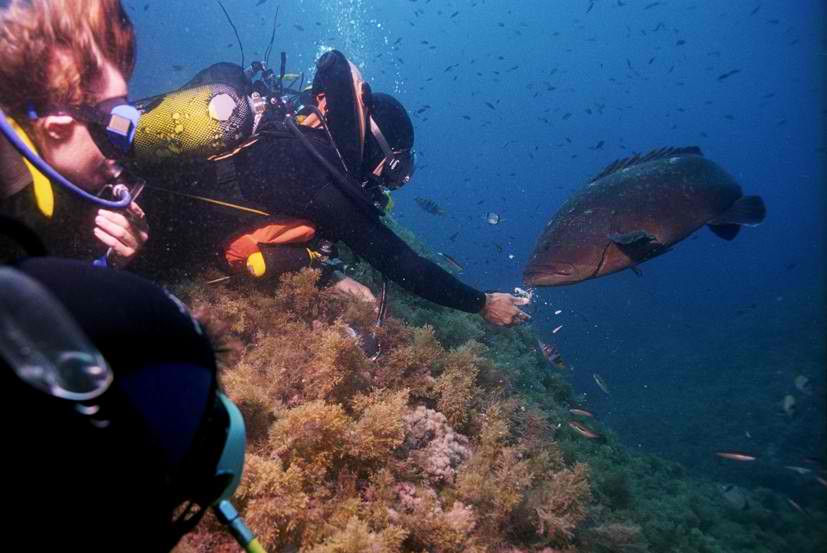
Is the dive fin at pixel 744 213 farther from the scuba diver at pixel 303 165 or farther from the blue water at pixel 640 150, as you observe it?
the blue water at pixel 640 150

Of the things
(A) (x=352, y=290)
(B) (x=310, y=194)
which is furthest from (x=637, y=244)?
(A) (x=352, y=290)

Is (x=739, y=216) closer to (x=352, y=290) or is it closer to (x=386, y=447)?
(x=386, y=447)

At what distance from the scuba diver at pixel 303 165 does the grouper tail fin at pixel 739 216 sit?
1.80 metres

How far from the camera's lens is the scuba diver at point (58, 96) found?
5.80ft

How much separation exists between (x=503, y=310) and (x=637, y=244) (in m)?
1.37

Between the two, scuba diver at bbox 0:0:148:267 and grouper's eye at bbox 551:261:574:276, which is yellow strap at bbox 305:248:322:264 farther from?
grouper's eye at bbox 551:261:574:276

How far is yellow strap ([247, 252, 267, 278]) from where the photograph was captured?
11.8 ft

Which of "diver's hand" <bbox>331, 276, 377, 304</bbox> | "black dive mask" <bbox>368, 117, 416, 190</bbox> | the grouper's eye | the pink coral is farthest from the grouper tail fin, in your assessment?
"diver's hand" <bbox>331, 276, 377, 304</bbox>

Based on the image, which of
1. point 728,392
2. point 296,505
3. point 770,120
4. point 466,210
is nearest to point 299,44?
point 466,210

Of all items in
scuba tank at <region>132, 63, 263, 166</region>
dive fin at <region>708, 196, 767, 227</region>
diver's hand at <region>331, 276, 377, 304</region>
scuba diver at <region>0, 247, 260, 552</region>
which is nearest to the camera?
scuba diver at <region>0, 247, 260, 552</region>

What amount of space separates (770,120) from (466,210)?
107 m

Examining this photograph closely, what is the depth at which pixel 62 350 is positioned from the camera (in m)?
0.69

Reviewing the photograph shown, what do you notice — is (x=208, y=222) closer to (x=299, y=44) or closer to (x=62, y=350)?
(x=62, y=350)

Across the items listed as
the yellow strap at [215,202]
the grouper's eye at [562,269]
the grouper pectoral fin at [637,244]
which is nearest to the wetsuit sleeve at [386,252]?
the yellow strap at [215,202]
